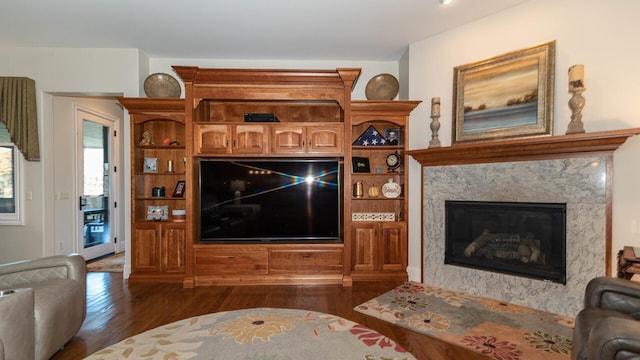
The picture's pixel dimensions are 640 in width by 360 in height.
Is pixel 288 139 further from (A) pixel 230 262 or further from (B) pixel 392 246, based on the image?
(B) pixel 392 246

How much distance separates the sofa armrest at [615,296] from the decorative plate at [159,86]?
431 centimetres

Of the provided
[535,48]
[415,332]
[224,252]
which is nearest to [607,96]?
[535,48]

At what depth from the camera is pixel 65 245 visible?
4.17 metres

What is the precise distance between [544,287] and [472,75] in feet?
7.20

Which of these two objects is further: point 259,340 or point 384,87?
point 384,87

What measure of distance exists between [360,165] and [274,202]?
1.18 metres

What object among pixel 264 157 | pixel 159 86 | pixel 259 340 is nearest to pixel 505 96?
pixel 264 157

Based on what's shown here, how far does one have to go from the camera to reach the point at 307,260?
3.52 metres

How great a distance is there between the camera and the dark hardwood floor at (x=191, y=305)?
7.23ft

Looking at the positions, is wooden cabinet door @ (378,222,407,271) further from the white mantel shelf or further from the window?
the window

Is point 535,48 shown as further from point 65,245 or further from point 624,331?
point 65,245

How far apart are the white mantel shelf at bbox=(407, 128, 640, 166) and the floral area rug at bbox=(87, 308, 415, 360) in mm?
1934

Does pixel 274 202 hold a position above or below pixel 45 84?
below

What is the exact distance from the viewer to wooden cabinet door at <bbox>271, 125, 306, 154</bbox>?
3.52 metres
